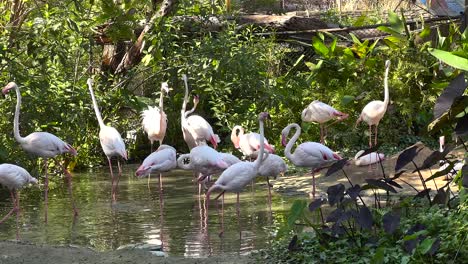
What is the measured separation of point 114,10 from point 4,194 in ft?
11.8

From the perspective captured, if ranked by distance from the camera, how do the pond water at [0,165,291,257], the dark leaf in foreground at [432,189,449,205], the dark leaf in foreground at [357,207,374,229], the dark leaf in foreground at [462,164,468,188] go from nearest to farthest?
1. the dark leaf in foreground at [462,164,468,188]
2. the dark leaf in foreground at [357,207,374,229]
3. the dark leaf in foreground at [432,189,449,205]
4. the pond water at [0,165,291,257]

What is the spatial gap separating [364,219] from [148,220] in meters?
3.27

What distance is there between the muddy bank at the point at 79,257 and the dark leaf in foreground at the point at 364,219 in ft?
2.80

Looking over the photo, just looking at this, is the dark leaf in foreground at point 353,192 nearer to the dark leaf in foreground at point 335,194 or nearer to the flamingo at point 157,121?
the dark leaf in foreground at point 335,194

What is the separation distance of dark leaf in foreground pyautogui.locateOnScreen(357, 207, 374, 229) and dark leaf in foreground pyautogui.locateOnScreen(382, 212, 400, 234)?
10cm

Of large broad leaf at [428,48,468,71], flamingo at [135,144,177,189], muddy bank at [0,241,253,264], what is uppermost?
large broad leaf at [428,48,468,71]

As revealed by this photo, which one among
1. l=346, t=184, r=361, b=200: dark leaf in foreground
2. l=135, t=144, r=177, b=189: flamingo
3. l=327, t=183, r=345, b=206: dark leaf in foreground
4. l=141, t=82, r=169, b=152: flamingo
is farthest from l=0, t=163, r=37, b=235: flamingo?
l=346, t=184, r=361, b=200: dark leaf in foreground

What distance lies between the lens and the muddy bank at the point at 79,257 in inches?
206

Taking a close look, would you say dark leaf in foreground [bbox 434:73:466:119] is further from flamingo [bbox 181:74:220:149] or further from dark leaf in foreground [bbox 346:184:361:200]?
flamingo [bbox 181:74:220:149]

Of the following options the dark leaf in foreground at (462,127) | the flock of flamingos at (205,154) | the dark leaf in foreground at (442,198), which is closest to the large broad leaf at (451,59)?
the dark leaf in foreground at (462,127)

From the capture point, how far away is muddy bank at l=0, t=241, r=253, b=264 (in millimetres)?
5223

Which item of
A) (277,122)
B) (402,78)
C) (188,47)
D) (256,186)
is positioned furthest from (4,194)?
(402,78)

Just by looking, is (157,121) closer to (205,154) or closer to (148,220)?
(205,154)

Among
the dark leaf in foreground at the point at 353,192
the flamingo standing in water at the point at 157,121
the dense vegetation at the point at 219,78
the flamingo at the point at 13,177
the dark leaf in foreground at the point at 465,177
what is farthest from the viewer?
the dense vegetation at the point at 219,78
